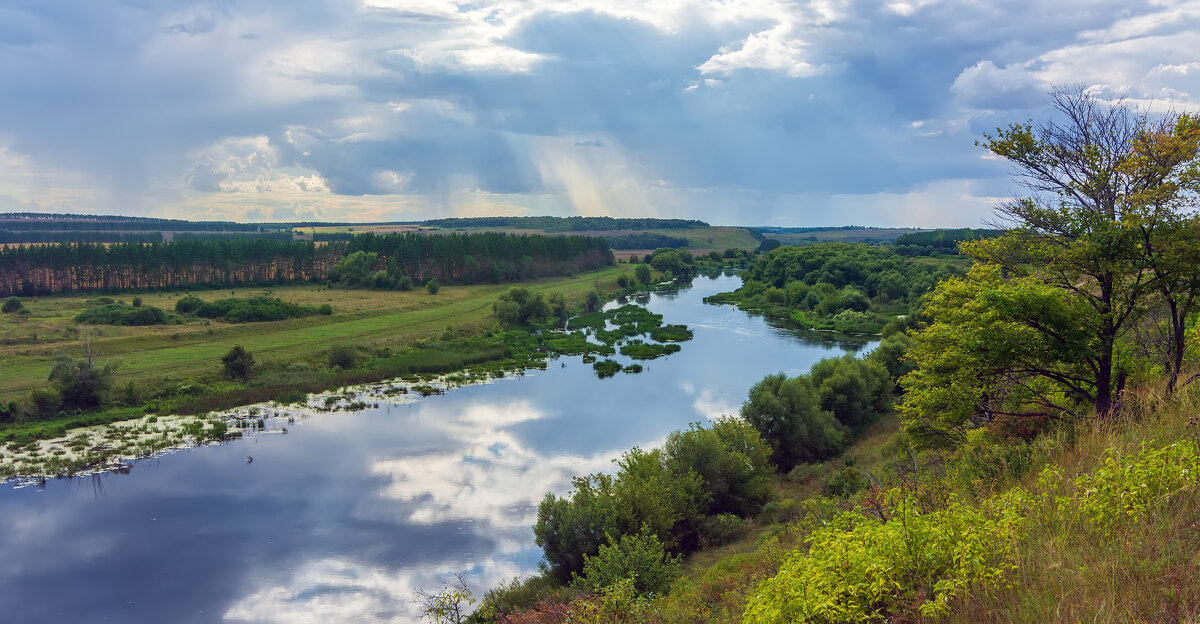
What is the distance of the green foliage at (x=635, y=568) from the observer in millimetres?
16500

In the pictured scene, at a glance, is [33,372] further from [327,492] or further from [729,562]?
[729,562]

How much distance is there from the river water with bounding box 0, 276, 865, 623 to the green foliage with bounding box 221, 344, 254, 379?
416 inches

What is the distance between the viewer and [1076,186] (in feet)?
A: 45.2

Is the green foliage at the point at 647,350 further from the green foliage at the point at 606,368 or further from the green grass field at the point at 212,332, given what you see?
the green grass field at the point at 212,332

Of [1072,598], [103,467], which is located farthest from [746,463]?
[103,467]

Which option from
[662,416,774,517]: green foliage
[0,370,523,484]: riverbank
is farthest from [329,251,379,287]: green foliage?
[662,416,774,517]: green foliage

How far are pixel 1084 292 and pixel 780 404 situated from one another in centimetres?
1752

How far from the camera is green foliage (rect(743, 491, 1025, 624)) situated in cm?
558

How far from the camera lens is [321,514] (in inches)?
1005

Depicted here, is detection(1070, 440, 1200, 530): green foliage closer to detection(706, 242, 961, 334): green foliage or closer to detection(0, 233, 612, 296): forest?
detection(706, 242, 961, 334): green foliage

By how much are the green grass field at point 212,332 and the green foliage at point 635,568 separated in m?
37.4

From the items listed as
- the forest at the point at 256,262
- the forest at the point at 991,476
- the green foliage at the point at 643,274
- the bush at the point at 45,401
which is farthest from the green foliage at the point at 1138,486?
the green foliage at the point at 643,274

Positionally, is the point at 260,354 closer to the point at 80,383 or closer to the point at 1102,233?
the point at 80,383

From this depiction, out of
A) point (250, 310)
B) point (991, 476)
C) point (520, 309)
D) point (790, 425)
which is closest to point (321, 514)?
point (790, 425)
